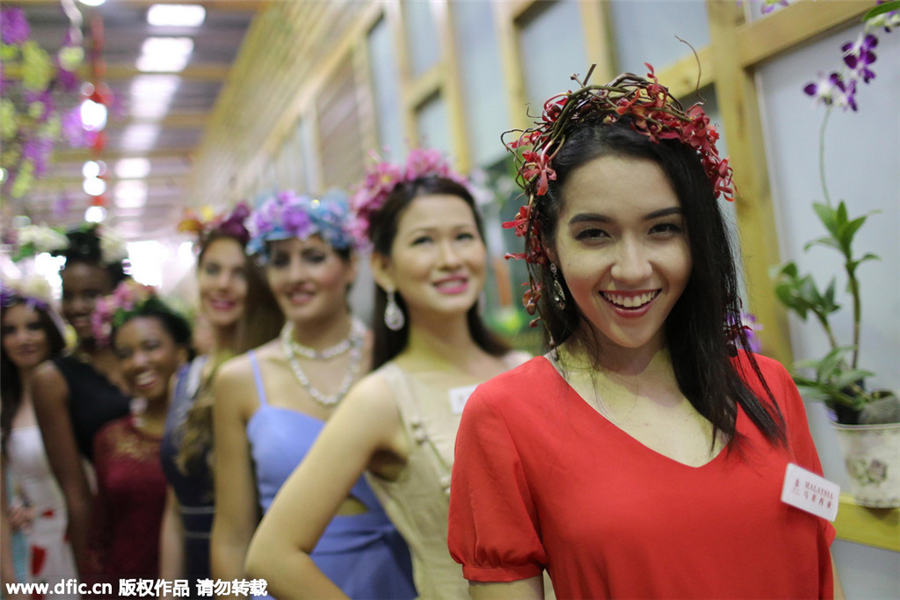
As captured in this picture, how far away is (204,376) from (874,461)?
2220 mm

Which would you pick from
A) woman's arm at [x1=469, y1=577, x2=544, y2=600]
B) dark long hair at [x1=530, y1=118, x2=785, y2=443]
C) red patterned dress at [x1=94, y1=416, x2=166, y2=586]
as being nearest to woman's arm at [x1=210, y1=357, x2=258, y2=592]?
red patterned dress at [x1=94, y1=416, x2=166, y2=586]

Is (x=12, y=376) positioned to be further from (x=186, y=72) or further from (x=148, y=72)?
(x=186, y=72)

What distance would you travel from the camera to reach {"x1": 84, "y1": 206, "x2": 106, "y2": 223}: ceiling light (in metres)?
3.19

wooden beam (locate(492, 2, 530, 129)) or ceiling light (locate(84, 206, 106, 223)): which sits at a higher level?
wooden beam (locate(492, 2, 530, 129))

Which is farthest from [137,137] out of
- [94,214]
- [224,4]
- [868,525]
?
[868,525]

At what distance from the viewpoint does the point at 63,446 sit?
2.72 m

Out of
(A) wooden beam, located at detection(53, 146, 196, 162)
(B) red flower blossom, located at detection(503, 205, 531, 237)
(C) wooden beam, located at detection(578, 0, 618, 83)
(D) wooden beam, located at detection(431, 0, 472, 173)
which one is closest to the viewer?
(B) red flower blossom, located at detection(503, 205, 531, 237)

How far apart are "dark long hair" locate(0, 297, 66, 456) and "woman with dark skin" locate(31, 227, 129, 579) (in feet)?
0.18

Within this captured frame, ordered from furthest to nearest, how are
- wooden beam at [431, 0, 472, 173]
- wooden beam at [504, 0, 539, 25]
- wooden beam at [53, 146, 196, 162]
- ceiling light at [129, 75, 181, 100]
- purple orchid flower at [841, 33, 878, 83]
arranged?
ceiling light at [129, 75, 181, 100]
wooden beam at [53, 146, 196, 162]
wooden beam at [431, 0, 472, 173]
wooden beam at [504, 0, 539, 25]
purple orchid flower at [841, 33, 878, 83]

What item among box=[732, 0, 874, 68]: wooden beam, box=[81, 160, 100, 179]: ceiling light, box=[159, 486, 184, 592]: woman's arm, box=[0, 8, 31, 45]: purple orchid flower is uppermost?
box=[0, 8, 31, 45]: purple orchid flower

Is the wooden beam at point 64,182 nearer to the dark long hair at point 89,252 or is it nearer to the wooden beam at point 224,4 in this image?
the dark long hair at point 89,252

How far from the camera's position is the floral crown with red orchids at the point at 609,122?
3.37ft

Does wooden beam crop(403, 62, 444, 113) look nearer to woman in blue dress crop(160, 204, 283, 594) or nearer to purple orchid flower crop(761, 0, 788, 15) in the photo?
woman in blue dress crop(160, 204, 283, 594)

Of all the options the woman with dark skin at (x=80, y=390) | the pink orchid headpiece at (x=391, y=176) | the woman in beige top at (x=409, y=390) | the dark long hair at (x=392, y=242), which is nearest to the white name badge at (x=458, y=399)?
the woman in beige top at (x=409, y=390)
